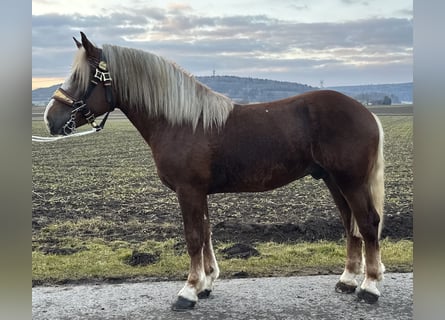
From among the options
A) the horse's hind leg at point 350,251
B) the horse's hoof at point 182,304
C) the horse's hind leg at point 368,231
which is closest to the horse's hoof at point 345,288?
the horse's hind leg at point 350,251

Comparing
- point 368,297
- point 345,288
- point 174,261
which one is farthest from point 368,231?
point 174,261

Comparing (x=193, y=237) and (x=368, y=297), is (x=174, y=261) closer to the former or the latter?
(x=193, y=237)

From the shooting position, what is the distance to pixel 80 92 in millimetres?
3137

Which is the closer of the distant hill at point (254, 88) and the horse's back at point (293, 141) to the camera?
the horse's back at point (293, 141)

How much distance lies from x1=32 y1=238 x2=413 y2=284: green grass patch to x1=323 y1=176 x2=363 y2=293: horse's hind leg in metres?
0.71

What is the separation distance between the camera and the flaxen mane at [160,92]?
322cm

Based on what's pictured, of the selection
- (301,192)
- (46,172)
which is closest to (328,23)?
(301,192)

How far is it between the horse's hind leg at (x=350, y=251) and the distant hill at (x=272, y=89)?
5.77 feet

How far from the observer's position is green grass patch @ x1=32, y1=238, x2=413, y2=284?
4320mm

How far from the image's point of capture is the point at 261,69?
589 centimetres

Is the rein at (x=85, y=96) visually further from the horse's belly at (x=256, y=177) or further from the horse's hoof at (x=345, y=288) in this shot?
the horse's hoof at (x=345, y=288)
